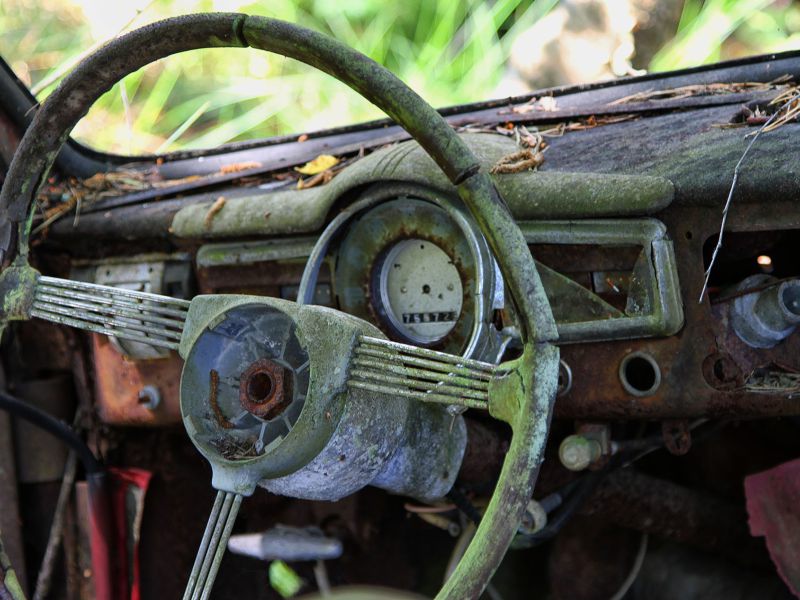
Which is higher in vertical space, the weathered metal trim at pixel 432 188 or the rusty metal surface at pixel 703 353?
the weathered metal trim at pixel 432 188

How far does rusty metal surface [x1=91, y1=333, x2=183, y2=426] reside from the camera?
6.32ft

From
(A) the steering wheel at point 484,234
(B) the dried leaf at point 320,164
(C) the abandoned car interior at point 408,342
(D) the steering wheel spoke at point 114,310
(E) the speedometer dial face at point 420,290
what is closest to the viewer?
(A) the steering wheel at point 484,234

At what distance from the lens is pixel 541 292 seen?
107 centimetres

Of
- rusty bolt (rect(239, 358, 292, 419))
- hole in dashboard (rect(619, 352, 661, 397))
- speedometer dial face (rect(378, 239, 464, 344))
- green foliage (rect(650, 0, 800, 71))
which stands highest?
green foliage (rect(650, 0, 800, 71))

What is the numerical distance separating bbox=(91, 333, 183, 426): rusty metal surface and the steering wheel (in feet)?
1.92

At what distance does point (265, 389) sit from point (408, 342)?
0.43m

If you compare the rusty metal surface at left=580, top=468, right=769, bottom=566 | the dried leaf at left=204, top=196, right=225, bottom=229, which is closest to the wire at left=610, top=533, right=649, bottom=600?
the rusty metal surface at left=580, top=468, right=769, bottom=566

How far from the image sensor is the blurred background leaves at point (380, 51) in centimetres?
360

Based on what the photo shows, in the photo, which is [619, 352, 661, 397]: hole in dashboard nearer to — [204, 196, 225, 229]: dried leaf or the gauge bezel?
the gauge bezel

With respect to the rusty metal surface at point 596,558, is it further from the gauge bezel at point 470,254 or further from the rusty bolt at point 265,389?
the rusty bolt at point 265,389

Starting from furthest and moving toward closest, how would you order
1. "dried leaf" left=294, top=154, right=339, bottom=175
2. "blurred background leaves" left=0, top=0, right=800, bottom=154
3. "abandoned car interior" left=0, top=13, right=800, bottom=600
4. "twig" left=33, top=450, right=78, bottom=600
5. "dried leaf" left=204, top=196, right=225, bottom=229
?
"blurred background leaves" left=0, top=0, right=800, bottom=154 < "twig" left=33, top=450, right=78, bottom=600 < "dried leaf" left=294, top=154, right=339, bottom=175 < "dried leaf" left=204, top=196, right=225, bottom=229 < "abandoned car interior" left=0, top=13, right=800, bottom=600

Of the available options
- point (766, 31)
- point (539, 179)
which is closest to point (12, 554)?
point (539, 179)

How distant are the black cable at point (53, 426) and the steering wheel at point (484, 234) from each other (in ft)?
2.52

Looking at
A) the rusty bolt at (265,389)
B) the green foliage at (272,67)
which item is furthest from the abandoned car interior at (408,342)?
the green foliage at (272,67)
